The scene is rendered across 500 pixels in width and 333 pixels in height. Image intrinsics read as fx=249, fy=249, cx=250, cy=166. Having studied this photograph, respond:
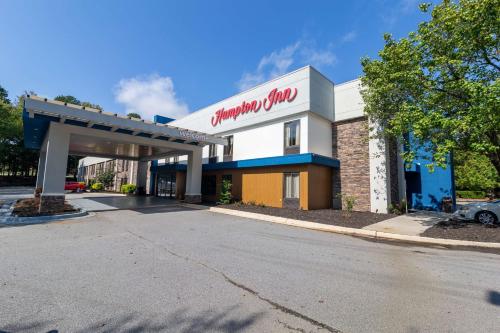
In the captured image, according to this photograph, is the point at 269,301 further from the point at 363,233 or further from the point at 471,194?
the point at 471,194

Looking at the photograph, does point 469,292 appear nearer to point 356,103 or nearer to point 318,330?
point 318,330

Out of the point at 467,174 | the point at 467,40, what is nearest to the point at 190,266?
the point at 467,40

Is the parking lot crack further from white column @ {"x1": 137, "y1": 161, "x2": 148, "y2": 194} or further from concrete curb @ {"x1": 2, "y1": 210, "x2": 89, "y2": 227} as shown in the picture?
white column @ {"x1": 137, "y1": 161, "x2": 148, "y2": 194}

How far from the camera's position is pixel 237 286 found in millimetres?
4402

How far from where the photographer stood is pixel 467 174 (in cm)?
2678

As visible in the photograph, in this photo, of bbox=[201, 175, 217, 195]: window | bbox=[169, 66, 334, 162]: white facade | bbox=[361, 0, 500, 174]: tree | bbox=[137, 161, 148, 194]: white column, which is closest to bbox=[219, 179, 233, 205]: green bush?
bbox=[169, 66, 334, 162]: white facade

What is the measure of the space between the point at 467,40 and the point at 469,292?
1054 centimetres

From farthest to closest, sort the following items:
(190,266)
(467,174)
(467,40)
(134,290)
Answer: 1. (467,174)
2. (467,40)
3. (190,266)
4. (134,290)

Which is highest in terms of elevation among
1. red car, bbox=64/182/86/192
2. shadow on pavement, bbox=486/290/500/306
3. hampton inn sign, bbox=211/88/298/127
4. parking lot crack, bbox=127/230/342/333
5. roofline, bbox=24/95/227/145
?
hampton inn sign, bbox=211/88/298/127

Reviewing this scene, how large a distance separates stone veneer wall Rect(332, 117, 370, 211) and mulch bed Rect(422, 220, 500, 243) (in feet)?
15.7

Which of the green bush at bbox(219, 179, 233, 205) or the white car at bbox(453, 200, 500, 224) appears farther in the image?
the green bush at bbox(219, 179, 233, 205)

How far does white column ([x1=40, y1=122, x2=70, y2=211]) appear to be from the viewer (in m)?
12.3

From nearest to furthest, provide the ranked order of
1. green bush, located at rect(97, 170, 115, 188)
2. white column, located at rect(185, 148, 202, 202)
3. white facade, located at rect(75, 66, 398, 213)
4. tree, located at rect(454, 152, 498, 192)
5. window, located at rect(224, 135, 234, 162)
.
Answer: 1. white facade, located at rect(75, 66, 398, 213)
2. white column, located at rect(185, 148, 202, 202)
3. window, located at rect(224, 135, 234, 162)
4. tree, located at rect(454, 152, 498, 192)
5. green bush, located at rect(97, 170, 115, 188)

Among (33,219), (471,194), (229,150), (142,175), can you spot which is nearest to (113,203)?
(33,219)
